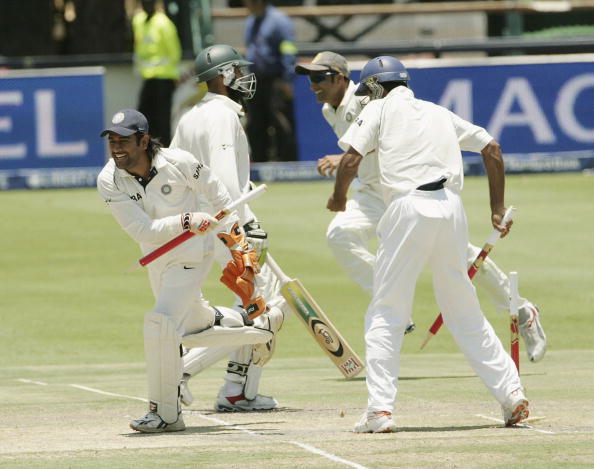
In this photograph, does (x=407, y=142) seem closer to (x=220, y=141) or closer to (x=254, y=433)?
(x=220, y=141)

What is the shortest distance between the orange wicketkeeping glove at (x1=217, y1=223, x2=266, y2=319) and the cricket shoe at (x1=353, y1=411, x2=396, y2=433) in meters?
1.08

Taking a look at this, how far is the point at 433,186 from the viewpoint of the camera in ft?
26.9

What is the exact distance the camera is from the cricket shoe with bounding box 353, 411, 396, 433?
26.1ft

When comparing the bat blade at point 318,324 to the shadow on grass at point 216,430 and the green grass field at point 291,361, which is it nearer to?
the green grass field at point 291,361

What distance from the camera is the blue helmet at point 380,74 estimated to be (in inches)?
340

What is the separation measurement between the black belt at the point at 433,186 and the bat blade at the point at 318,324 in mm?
1431

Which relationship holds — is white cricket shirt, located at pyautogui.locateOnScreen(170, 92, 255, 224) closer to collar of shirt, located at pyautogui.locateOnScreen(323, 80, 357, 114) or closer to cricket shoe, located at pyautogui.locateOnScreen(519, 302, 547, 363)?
collar of shirt, located at pyautogui.locateOnScreen(323, 80, 357, 114)

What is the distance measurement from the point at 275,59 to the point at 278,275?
1247 centimetres

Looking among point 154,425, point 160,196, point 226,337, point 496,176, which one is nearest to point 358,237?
point 496,176

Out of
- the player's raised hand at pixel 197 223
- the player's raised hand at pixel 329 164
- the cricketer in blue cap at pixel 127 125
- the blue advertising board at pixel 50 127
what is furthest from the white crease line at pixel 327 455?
the blue advertising board at pixel 50 127

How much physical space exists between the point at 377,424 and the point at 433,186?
50.0 inches

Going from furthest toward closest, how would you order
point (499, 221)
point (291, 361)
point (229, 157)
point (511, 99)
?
point (511, 99) → point (291, 361) → point (229, 157) → point (499, 221)

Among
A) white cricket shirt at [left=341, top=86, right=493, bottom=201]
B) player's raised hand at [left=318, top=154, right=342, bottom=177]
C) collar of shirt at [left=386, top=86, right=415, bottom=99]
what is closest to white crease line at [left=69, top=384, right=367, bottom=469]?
white cricket shirt at [left=341, top=86, right=493, bottom=201]

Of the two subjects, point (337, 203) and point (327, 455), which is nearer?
point (327, 455)
